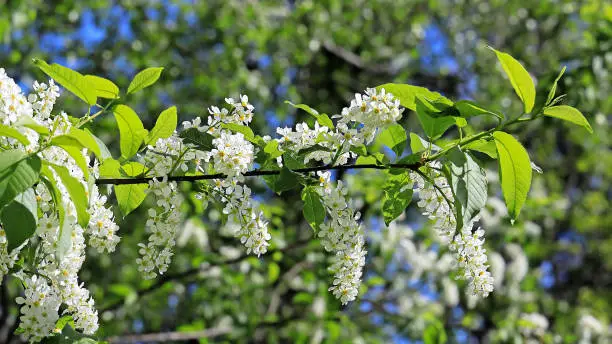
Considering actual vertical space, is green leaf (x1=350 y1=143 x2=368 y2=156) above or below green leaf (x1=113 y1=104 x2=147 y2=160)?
below

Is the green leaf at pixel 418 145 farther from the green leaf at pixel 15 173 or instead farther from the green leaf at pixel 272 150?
the green leaf at pixel 15 173

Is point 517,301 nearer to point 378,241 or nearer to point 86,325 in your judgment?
point 378,241

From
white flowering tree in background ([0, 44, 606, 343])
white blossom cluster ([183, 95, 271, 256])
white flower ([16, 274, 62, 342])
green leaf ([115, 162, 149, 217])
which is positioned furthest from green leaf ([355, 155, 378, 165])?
white flower ([16, 274, 62, 342])

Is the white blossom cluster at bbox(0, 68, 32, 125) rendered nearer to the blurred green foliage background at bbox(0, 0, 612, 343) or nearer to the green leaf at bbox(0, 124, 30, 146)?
the green leaf at bbox(0, 124, 30, 146)

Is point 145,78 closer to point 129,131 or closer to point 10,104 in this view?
point 129,131

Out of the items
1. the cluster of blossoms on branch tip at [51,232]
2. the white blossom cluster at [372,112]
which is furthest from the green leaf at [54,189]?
the white blossom cluster at [372,112]

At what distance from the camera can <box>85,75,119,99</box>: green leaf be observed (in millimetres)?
1453

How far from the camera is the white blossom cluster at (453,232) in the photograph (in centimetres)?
156

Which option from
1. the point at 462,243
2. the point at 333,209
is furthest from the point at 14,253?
the point at 462,243

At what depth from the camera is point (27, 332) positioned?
1.44 meters

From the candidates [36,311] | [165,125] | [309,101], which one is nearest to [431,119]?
[165,125]

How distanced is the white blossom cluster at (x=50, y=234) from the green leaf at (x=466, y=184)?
638 mm

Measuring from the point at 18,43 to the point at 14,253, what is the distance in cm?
437

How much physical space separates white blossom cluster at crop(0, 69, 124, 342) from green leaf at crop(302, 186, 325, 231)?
392 mm
